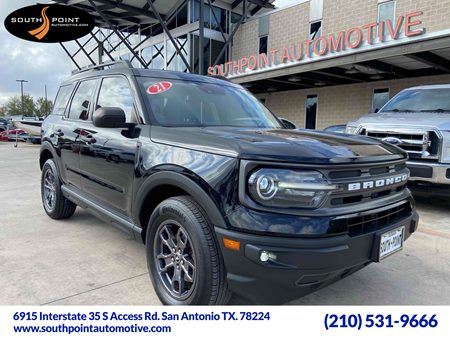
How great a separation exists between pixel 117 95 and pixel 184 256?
1791 millimetres

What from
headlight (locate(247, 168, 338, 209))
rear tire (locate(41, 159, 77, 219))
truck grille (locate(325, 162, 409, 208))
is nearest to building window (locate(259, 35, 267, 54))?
rear tire (locate(41, 159, 77, 219))

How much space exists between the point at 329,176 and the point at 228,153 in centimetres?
61

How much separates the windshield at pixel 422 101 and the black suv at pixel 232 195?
13.5 ft

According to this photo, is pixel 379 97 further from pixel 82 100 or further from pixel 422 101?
pixel 82 100

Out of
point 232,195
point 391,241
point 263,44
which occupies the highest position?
point 263,44

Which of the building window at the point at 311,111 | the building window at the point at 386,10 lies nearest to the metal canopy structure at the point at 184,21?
the building window at the point at 311,111

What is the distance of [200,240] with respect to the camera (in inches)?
87.1

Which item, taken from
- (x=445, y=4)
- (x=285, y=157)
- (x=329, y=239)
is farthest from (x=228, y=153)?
(x=445, y=4)

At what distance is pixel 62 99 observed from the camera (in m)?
4.85

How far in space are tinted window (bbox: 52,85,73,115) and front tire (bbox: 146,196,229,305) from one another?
2.75 m

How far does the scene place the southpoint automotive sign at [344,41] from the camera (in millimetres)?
9945

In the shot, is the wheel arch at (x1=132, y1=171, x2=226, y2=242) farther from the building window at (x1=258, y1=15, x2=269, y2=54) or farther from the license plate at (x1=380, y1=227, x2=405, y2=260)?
the building window at (x1=258, y1=15, x2=269, y2=54)

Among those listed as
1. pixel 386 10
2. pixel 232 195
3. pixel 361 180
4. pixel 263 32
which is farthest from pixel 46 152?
pixel 263 32

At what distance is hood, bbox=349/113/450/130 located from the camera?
5.27 metres
